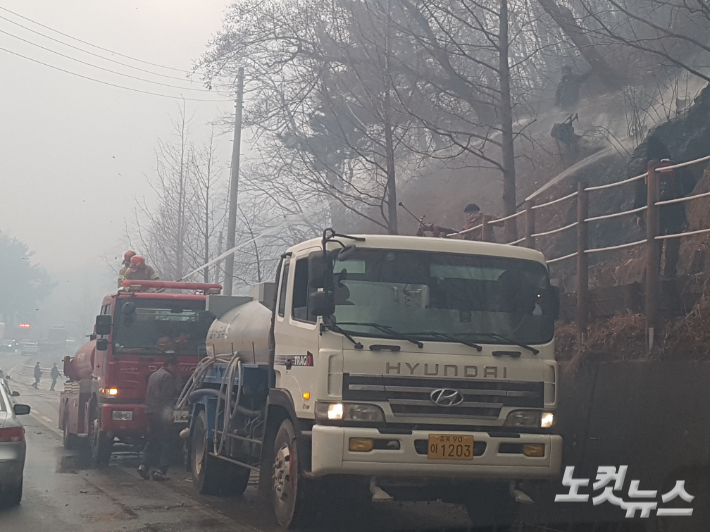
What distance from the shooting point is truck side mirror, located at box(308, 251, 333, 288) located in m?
7.77

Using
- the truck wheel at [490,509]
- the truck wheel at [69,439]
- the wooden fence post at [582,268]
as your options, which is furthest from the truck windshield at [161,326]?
the truck wheel at [490,509]

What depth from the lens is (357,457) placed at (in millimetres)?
7352

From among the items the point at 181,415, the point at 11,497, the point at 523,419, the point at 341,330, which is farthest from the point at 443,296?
the point at 181,415

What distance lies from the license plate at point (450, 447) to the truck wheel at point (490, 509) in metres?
0.72

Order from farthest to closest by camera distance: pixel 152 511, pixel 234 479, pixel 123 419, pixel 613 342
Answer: pixel 123 419, pixel 234 479, pixel 613 342, pixel 152 511

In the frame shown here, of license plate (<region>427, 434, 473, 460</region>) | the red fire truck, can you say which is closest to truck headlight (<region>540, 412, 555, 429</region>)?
license plate (<region>427, 434, 473, 460</region>)

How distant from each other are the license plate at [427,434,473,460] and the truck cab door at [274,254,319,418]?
3.44ft

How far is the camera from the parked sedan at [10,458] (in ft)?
31.4

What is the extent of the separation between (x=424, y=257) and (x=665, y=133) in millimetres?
11265

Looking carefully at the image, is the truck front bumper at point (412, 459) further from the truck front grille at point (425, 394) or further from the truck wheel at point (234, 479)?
the truck wheel at point (234, 479)

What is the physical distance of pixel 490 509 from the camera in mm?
8398

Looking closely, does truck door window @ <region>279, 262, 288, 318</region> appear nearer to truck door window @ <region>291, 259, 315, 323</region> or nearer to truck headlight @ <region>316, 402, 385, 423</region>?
truck door window @ <region>291, 259, 315, 323</region>

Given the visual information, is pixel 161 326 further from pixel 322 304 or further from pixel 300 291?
pixel 322 304

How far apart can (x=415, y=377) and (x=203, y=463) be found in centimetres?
440
